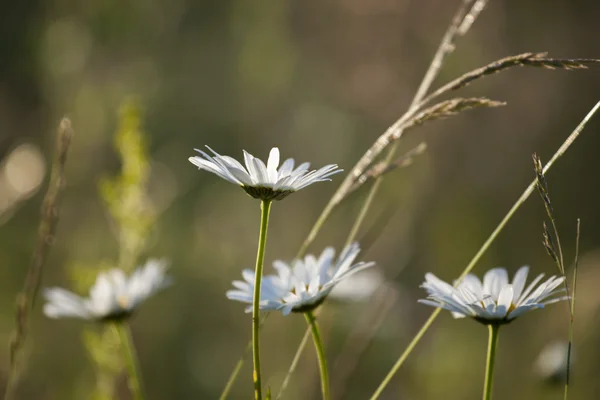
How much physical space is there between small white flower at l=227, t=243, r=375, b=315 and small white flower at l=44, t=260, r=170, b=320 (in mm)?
271

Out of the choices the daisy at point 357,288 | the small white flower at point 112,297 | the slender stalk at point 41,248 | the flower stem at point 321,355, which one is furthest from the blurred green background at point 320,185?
the flower stem at point 321,355

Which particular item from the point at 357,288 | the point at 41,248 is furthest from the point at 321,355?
the point at 357,288

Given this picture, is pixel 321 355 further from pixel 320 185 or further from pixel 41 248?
pixel 320 185

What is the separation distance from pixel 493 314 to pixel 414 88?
2390 millimetres

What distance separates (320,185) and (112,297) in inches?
85.2

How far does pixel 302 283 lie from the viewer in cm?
80

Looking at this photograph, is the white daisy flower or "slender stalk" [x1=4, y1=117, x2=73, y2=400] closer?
the white daisy flower

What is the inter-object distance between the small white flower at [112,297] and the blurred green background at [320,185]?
0.54m

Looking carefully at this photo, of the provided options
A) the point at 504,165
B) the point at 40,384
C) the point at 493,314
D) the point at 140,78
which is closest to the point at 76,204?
the point at 140,78

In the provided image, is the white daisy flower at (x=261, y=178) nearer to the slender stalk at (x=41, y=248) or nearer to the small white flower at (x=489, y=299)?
the small white flower at (x=489, y=299)

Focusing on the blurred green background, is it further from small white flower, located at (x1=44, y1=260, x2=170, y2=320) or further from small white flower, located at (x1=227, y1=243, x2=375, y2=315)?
small white flower, located at (x1=227, y1=243, x2=375, y2=315)

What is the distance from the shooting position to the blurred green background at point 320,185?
2250 millimetres

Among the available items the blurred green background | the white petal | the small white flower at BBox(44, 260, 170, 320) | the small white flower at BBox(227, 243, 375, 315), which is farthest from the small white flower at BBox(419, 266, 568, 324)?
the blurred green background

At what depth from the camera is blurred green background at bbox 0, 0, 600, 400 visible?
7.38 ft
